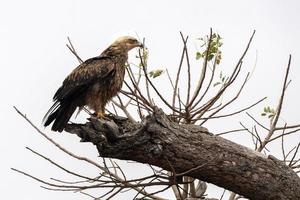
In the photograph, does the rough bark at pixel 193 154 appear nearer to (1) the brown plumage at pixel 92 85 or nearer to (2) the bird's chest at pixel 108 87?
(1) the brown plumage at pixel 92 85

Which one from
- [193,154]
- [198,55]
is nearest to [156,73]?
[198,55]

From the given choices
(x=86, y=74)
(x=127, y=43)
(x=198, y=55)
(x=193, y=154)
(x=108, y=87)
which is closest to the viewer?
(x=193, y=154)

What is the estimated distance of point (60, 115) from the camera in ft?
17.9

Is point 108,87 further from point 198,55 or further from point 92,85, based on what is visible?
point 198,55

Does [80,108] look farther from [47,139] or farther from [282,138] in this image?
[282,138]

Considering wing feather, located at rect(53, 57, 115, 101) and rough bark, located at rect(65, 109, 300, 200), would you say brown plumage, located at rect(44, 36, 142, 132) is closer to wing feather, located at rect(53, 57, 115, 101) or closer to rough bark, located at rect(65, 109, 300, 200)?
wing feather, located at rect(53, 57, 115, 101)

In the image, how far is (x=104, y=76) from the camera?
20.0 feet

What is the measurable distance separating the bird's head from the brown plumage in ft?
0.94

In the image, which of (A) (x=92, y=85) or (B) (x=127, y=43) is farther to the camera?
(B) (x=127, y=43)

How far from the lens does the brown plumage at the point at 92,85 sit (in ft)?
18.9

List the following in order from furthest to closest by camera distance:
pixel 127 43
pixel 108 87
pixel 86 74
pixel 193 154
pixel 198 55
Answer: pixel 127 43 → pixel 198 55 → pixel 108 87 → pixel 86 74 → pixel 193 154

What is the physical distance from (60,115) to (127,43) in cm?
171

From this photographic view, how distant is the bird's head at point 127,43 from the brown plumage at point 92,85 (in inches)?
11.3

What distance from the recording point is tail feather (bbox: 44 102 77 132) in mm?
5242
